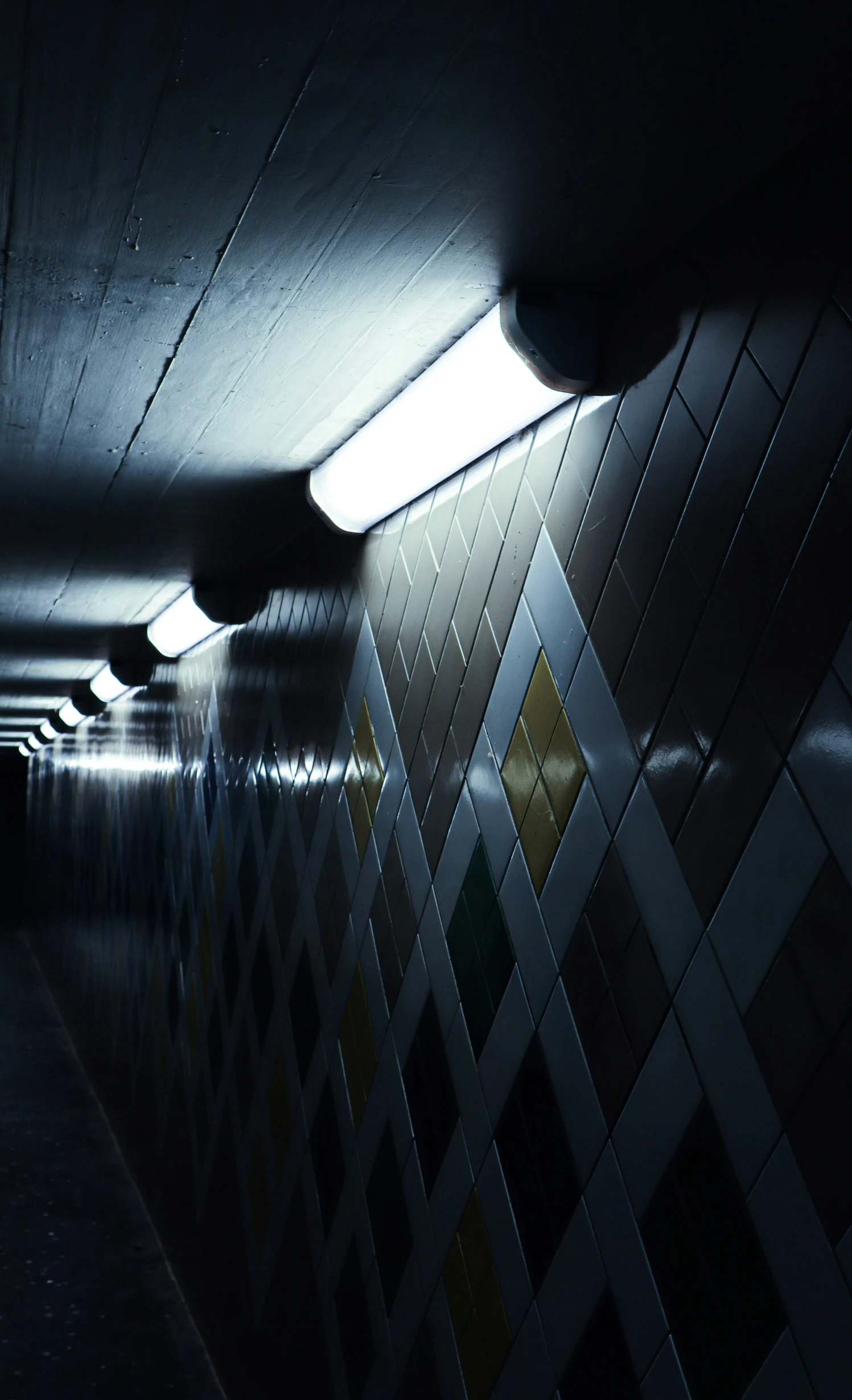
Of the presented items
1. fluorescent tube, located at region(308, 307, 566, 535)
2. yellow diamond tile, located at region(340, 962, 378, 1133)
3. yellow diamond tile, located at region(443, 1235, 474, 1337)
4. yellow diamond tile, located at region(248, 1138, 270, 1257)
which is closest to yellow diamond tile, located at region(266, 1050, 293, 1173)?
yellow diamond tile, located at region(248, 1138, 270, 1257)

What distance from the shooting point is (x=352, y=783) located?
2.77 metres

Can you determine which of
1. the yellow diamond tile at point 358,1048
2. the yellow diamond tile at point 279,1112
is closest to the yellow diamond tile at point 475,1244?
the yellow diamond tile at point 358,1048

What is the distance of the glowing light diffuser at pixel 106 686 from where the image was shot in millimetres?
5867

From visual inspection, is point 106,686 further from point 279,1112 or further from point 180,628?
point 279,1112

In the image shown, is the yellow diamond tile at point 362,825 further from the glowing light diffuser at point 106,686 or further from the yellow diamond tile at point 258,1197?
the glowing light diffuser at point 106,686

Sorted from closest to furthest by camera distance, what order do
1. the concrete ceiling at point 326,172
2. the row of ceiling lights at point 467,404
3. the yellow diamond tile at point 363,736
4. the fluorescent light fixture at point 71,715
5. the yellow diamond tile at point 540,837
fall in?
the concrete ceiling at point 326,172, the row of ceiling lights at point 467,404, the yellow diamond tile at point 540,837, the yellow diamond tile at point 363,736, the fluorescent light fixture at point 71,715

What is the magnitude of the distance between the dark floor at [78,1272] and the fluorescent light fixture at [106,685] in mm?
2495

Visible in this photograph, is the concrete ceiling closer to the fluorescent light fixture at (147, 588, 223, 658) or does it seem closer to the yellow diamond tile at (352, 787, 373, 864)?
the yellow diamond tile at (352, 787, 373, 864)

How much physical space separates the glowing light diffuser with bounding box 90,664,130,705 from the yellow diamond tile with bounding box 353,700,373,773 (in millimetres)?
3268

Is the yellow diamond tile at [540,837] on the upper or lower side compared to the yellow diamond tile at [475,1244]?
upper

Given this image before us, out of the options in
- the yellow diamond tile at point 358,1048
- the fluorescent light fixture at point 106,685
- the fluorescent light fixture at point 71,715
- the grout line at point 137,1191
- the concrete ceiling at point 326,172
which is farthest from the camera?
the fluorescent light fixture at point 71,715

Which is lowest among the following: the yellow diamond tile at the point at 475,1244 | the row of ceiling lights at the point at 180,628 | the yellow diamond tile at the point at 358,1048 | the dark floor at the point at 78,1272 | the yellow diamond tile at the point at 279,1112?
the dark floor at the point at 78,1272

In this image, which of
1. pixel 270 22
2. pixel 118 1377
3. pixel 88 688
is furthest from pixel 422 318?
pixel 88 688

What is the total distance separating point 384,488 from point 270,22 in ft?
4.16
